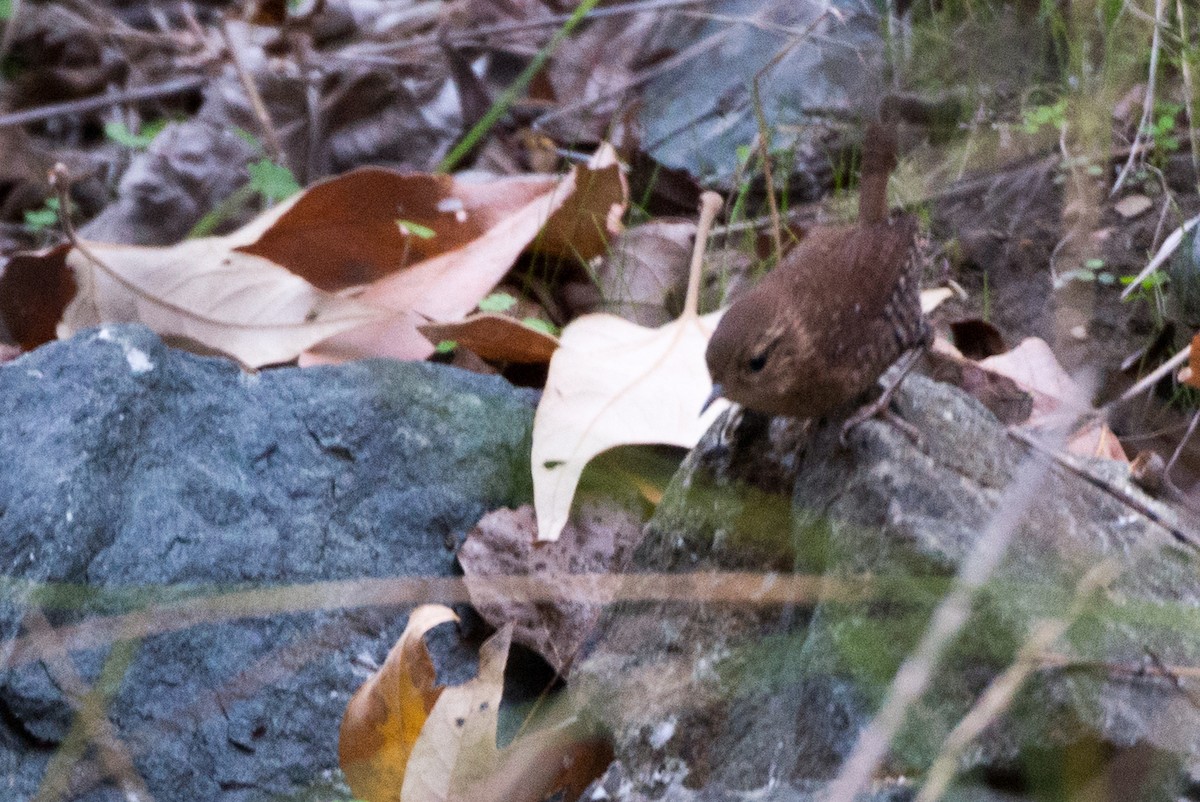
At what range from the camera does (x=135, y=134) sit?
5023 mm

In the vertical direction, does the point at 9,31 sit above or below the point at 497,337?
above

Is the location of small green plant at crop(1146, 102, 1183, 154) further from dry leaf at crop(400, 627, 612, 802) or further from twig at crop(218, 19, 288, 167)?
twig at crop(218, 19, 288, 167)

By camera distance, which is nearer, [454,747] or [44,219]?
[454,747]

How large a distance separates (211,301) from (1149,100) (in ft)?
7.86

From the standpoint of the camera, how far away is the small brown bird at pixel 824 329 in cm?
211

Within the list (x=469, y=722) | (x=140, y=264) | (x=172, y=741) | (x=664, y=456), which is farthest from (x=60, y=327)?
(x=469, y=722)

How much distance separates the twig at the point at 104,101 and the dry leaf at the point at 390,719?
143 inches

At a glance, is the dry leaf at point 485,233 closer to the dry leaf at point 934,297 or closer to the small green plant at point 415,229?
the small green plant at point 415,229

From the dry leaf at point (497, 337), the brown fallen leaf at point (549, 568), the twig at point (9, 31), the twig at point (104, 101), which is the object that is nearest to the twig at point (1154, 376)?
the brown fallen leaf at point (549, 568)

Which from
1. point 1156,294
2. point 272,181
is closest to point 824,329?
point 1156,294

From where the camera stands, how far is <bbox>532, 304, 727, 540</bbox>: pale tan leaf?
7.71 feet

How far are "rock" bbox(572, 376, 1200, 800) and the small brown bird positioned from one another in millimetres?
81

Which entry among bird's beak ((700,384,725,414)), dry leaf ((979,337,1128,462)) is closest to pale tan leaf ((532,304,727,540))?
bird's beak ((700,384,725,414))

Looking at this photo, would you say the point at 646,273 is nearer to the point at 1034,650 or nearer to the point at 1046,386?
the point at 1046,386
